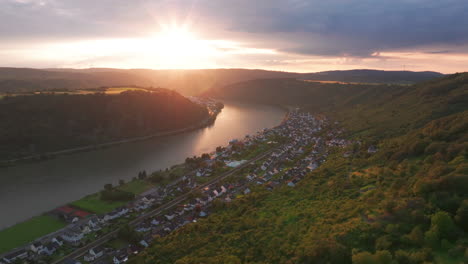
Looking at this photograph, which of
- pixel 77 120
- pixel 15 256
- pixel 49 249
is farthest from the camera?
pixel 77 120

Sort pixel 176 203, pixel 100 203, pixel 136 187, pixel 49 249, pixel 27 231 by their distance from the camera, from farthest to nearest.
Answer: pixel 136 187
pixel 100 203
pixel 176 203
pixel 27 231
pixel 49 249

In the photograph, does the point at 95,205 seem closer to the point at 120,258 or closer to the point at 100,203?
the point at 100,203

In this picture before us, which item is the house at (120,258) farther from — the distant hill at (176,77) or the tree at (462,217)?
the distant hill at (176,77)

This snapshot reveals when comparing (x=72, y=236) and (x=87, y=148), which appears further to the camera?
(x=87, y=148)

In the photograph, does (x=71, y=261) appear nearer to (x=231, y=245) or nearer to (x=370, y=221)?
(x=231, y=245)

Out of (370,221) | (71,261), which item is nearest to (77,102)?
(71,261)

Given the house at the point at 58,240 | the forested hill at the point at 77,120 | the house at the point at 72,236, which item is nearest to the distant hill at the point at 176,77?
the forested hill at the point at 77,120

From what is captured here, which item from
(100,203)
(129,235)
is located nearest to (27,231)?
(100,203)
